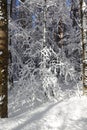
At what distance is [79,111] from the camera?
9.54 meters

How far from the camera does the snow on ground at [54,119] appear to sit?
855 cm

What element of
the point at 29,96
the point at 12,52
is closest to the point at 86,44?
the point at 29,96

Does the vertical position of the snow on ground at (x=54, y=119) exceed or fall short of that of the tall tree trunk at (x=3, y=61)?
it falls short

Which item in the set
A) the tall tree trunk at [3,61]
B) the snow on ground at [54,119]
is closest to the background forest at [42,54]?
the tall tree trunk at [3,61]

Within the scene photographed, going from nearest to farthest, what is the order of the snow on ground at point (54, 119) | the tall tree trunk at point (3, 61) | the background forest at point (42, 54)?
1. the snow on ground at point (54, 119)
2. the tall tree trunk at point (3, 61)
3. the background forest at point (42, 54)

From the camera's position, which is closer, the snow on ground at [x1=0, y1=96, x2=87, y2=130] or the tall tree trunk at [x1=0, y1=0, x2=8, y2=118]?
the snow on ground at [x1=0, y1=96, x2=87, y2=130]

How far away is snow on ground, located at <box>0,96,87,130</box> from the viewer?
8555mm

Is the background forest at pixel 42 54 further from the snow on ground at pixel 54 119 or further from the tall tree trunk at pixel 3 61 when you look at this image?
the snow on ground at pixel 54 119

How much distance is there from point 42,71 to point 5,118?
5267 mm

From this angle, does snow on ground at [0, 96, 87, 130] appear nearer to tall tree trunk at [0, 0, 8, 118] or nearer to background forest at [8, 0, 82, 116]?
tall tree trunk at [0, 0, 8, 118]

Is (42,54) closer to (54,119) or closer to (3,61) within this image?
(3,61)

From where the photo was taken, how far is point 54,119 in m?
9.00

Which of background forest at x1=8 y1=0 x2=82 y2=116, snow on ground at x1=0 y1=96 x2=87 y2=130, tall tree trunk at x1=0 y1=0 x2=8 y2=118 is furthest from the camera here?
background forest at x1=8 y1=0 x2=82 y2=116

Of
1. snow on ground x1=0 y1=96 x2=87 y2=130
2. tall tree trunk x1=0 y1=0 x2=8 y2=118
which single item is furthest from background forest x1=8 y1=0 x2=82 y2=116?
snow on ground x1=0 y1=96 x2=87 y2=130
